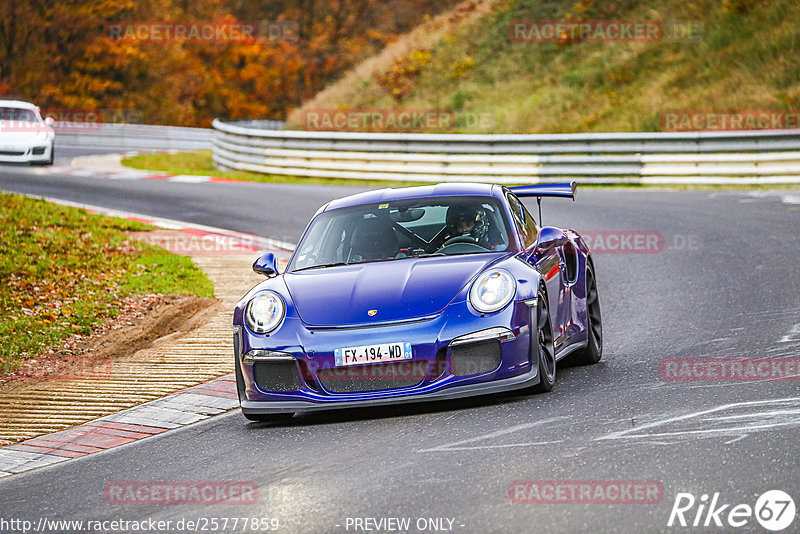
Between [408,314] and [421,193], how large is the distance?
5.86ft

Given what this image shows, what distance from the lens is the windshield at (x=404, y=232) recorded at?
8.05m

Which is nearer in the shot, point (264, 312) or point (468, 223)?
point (264, 312)

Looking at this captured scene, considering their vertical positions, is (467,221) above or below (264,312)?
above

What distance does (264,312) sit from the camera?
7.34 metres

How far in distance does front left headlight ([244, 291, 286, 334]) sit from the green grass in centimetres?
305

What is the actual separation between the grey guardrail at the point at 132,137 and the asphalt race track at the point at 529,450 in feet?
103

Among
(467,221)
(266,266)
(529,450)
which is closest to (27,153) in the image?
(266,266)

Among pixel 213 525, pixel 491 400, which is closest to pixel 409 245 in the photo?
pixel 491 400

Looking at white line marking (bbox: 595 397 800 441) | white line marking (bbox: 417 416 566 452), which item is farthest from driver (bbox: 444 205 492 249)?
white line marking (bbox: 595 397 800 441)

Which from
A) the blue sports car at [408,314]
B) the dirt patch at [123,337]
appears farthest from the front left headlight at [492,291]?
the dirt patch at [123,337]

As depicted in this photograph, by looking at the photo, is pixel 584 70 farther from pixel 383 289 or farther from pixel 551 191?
pixel 383 289

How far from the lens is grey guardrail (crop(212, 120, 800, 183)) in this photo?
2142 cm

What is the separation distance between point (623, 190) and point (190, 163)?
50.2 ft

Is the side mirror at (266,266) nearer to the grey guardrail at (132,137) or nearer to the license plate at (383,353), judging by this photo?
the license plate at (383,353)
